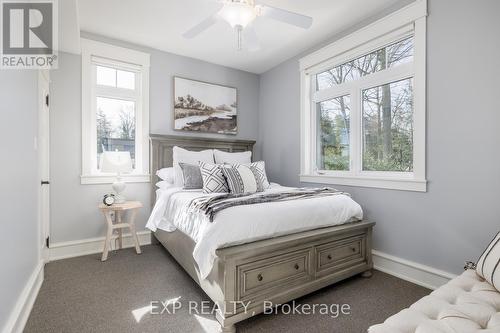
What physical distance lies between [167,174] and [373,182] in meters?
2.42

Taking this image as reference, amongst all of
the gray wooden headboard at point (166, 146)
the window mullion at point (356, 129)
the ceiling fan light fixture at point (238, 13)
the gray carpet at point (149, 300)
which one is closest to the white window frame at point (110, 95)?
the gray wooden headboard at point (166, 146)

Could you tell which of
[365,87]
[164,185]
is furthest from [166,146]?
[365,87]

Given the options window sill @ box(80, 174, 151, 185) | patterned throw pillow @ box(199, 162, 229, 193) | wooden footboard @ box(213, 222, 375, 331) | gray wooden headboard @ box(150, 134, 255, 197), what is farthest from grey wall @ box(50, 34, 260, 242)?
wooden footboard @ box(213, 222, 375, 331)

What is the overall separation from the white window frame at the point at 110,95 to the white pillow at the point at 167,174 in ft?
0.71

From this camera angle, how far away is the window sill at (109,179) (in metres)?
3.13

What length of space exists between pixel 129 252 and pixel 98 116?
5.74ft

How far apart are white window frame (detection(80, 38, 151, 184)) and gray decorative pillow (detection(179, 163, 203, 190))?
813 millimetres

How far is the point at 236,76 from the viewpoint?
428 cm

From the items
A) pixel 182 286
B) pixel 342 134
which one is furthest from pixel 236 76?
pixel 182 286

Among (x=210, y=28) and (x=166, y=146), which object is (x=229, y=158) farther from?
(x=210, y=28)

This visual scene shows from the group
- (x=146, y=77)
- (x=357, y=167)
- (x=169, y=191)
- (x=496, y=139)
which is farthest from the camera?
(x=146, y=77)

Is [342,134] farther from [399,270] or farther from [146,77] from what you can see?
[146,77]

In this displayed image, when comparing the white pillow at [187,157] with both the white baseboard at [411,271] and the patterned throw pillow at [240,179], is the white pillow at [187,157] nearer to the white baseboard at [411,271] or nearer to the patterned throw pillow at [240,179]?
the patterned throw pillow at [240,179]

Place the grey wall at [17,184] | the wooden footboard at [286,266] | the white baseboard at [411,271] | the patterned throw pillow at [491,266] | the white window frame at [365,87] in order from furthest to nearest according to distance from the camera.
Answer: the white window frame at [365,87]
the white baseboard at [411,271]
the wooden footboard at [286,266]
the grey wall at [17,184]
the patterned throw pillow at [491,266]
